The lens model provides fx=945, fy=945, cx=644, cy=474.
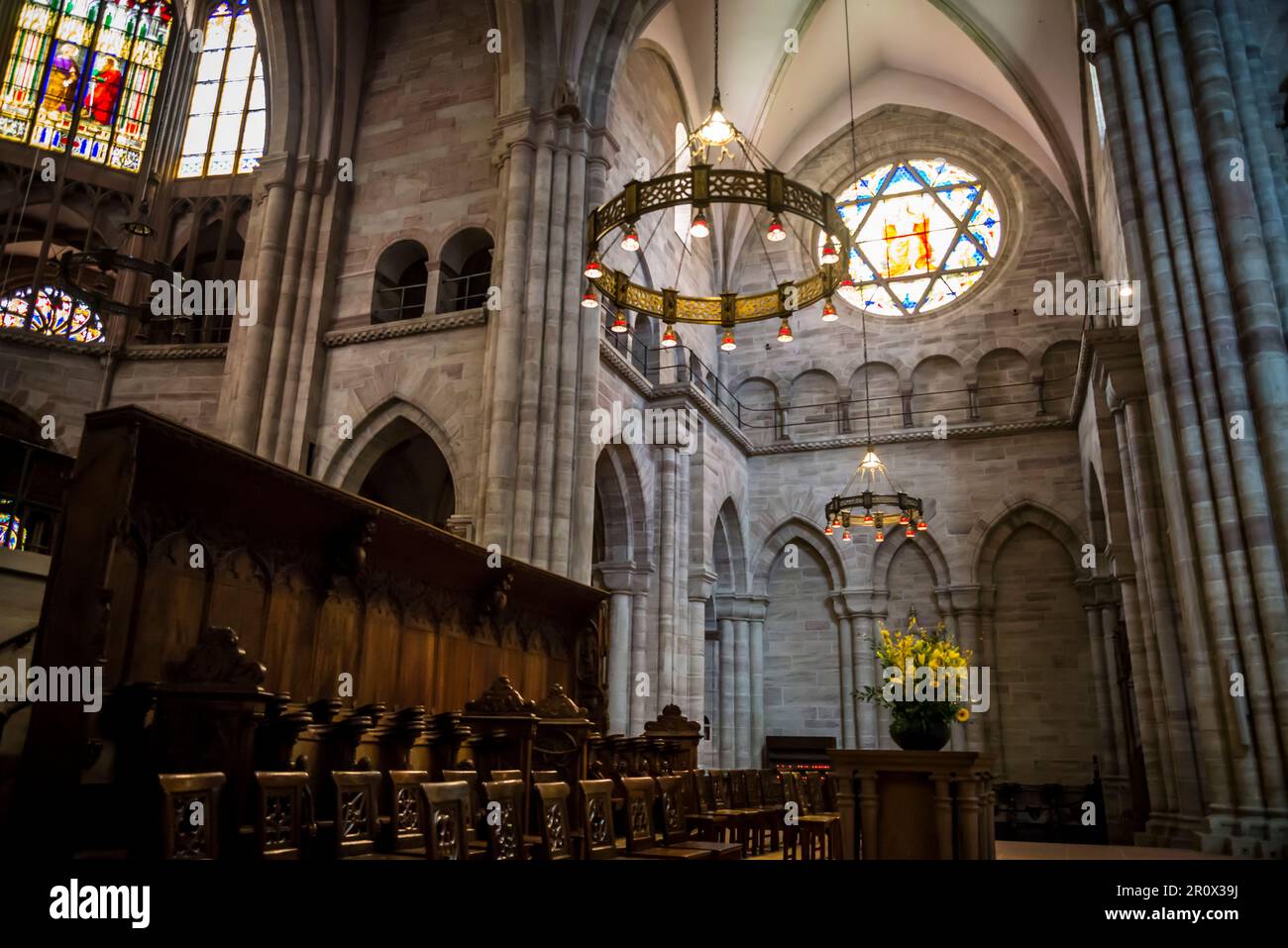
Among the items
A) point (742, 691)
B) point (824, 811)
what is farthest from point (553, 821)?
point (742, 691)

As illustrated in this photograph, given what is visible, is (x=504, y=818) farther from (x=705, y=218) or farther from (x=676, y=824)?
(x=705, y=218)

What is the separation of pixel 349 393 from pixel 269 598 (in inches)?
338

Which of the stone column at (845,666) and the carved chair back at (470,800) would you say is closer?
the carved chair back at (470,800)

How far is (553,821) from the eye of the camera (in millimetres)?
4645

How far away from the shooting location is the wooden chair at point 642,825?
16.9 feet

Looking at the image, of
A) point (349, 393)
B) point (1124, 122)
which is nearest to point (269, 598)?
point (349, 393)

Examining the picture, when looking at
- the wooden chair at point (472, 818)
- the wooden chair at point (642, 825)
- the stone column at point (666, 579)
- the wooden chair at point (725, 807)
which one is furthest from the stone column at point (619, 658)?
the wooden chair at point (642, 825)

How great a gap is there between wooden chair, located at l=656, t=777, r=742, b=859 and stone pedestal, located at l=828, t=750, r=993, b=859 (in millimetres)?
1109

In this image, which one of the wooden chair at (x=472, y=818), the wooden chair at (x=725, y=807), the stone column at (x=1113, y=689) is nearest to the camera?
the wooden chair at (x=472, y=818)

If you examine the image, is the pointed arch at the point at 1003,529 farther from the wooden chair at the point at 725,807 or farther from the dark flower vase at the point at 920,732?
the dark flower vase at the point at 920,732

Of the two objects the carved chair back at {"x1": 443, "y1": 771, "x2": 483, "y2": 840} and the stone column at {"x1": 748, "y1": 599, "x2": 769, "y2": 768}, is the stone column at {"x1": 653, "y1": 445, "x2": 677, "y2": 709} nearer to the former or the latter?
the stone column at {"x1": 748, "y1": 599, "x2": 769, "y2": 768}

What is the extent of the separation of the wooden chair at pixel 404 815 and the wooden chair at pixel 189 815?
1.00 m

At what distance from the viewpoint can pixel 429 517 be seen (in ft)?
59.8
